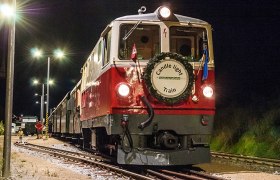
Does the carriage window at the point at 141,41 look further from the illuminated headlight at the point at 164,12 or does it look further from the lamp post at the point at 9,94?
the lamp post at the point at 9,94

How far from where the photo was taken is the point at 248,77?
2617 centimetres

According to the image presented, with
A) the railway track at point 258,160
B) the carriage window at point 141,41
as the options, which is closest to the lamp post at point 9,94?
the carriage window at point 141,41

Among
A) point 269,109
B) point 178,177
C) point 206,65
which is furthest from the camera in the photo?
point 269,109

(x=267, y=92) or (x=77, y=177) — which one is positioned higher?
(x=267, y=92)

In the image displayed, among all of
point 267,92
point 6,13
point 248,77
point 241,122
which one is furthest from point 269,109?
point 6,13

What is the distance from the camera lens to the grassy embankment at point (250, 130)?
16062 millimetres

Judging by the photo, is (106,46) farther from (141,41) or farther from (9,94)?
(9,94)

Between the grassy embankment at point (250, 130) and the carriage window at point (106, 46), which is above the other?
the carriage window at point (106, 46)

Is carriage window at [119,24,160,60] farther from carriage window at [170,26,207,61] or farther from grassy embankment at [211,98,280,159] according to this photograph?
grassy embankment at [211,98,280,159]

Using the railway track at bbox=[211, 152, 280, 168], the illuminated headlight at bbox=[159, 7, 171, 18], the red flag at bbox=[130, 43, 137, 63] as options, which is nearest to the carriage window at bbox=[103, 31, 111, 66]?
the red flag at bbox=[130, 43, 137, 63]

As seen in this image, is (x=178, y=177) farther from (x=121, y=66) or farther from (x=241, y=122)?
(x=241, y=122)

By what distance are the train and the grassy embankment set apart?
5.55 metres

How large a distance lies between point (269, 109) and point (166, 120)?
9.40 metres

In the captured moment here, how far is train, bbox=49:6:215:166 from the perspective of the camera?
34.3 ft
